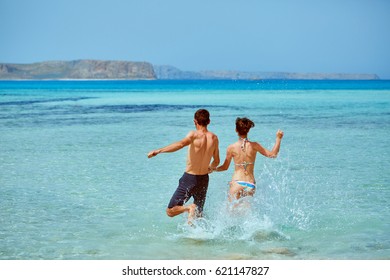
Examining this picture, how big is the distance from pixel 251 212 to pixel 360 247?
4.46 ft

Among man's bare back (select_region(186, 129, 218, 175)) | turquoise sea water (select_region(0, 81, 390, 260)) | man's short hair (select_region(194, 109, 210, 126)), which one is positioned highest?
Answer: man's short hair (select_region(194, 109, 210, 126))

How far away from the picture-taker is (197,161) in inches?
266

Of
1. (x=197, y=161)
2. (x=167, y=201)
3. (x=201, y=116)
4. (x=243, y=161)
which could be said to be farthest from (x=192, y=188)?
(x=167, y=201)

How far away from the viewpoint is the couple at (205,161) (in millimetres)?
6684

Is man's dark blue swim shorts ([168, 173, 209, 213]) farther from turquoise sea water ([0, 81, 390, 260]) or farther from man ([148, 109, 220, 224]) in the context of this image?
turquoise sea water ([0, 81, 390, 260])

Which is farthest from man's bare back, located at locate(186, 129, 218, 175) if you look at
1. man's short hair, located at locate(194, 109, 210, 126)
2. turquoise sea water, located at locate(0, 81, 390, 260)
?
turquoise sea water, located at locate(0, 81, 390, 260)

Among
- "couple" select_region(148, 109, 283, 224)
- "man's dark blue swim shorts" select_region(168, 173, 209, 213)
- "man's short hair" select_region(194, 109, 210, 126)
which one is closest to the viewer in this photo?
"man's short hair" select_region(194, 109, 210, 126)

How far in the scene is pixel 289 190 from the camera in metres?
10.0

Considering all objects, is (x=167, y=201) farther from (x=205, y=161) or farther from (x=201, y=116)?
(x=201, y=116)

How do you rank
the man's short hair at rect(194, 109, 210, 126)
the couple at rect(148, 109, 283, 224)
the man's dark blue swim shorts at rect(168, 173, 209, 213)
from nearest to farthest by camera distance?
the man's short hair at rect(194, 109, 210, 126), the couple at rect(148, 109, 283, 224), the man's dark blue swim shorts at rect(168, 173, 209, 213)

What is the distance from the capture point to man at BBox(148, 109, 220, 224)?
6637 millimetres

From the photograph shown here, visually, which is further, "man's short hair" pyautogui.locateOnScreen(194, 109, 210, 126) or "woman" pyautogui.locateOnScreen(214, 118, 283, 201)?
"woman" pyautogui.locateOnScreen(214, 118, 283, 201)

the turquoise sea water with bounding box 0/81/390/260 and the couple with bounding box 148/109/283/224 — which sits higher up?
the couple with bounding box 148/109/283/224
